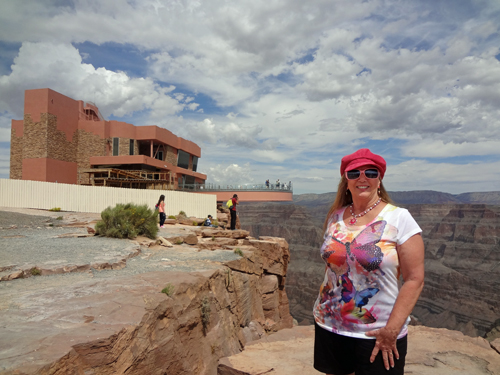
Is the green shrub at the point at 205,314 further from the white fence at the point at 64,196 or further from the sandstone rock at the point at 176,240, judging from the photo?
the white fence at the point at 64,196

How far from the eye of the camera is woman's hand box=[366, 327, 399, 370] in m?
2.04

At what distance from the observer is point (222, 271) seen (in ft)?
26.0

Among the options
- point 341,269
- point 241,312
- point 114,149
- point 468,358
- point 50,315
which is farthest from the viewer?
point 114,149

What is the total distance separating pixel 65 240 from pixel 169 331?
686 cm

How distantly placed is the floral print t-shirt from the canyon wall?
62.6 meters

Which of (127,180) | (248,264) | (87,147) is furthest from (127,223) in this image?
(87,147)

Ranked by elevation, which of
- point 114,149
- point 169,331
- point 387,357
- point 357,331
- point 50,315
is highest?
point 114,149

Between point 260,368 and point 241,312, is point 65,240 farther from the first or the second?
point 260,368

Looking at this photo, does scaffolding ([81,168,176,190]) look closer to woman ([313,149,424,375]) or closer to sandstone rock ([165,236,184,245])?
sandstone rock ([165,236,184,245])

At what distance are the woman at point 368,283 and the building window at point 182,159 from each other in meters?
37.0

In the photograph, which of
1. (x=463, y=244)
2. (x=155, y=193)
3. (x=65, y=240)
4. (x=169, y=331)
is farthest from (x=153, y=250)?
(x=463, y=244)

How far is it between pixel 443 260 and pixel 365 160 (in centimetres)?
10657

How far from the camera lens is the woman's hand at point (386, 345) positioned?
2.04 meters

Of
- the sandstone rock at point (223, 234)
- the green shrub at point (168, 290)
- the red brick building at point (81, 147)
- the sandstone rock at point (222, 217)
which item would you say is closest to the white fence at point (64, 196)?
Answer: the red brick building at point (81, 147)
